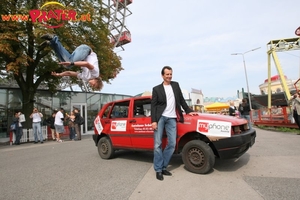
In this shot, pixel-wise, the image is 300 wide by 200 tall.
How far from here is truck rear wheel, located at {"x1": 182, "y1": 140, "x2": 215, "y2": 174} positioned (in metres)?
3.84

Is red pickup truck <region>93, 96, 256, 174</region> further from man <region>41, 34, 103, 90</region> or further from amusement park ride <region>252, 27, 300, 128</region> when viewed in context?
amusement park ride <region>252, 27, 300, 128</region>

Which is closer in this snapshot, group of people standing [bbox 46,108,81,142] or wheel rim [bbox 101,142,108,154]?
wheel rim [bbox 101,142,108,154]

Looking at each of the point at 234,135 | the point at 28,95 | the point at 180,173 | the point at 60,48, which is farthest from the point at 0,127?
the point at 234,135

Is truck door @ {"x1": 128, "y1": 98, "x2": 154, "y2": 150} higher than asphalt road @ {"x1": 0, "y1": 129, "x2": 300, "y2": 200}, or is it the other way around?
truck door @ {"x1": 128, "y1": 98, "x2": 154, "y2": 150}

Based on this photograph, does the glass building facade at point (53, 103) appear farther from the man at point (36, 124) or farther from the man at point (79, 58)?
the man at point (79, 58)

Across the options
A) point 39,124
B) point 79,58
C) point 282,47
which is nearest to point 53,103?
point 39,124

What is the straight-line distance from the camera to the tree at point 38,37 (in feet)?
35.0

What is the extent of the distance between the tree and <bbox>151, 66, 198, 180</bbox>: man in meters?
8.71

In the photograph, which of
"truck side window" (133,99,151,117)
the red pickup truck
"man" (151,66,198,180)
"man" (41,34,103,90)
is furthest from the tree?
"man" (151,66,198,180)

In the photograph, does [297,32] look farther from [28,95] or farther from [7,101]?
[7,101]

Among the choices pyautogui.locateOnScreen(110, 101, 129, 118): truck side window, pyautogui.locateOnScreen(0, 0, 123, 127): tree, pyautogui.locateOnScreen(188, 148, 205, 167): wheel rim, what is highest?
pyautogui.locateOnScreen(0, 0, 123, 127): tree

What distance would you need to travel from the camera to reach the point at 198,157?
3.99 metres

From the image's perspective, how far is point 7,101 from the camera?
14.0m

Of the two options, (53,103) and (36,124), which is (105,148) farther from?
(53,103)
